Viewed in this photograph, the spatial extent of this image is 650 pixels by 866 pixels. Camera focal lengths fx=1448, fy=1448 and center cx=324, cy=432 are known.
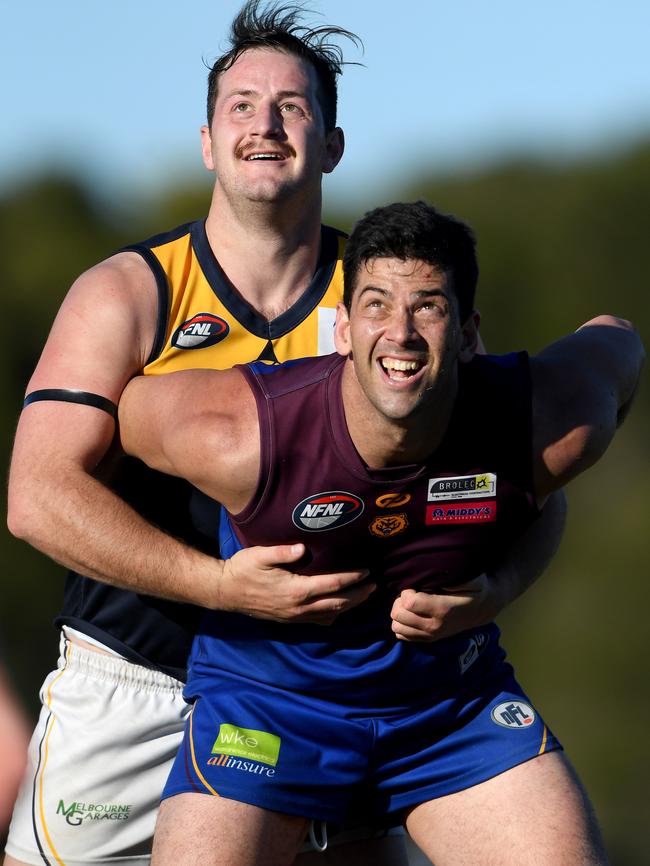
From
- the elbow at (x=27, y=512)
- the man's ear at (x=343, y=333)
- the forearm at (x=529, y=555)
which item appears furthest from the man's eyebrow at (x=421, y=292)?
the elbow at (x=27, y=512)

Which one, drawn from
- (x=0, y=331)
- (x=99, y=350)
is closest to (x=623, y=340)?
(x=99, y=350)

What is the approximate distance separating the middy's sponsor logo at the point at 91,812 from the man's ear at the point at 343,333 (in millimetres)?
1935

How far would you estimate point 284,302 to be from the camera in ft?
16.3

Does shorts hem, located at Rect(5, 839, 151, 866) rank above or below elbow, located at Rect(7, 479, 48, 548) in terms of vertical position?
below

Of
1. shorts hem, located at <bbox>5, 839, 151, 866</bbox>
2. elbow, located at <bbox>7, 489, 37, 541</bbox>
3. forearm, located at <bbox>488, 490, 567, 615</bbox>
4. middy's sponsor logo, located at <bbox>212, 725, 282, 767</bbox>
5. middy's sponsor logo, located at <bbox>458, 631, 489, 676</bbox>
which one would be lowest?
shorts hem, located at <bbox>5, 839, 151, 866</bbox>

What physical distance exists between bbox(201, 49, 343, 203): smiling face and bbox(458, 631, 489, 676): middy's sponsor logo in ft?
5.24

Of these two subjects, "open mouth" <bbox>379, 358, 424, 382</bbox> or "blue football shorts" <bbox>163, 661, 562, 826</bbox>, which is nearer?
"open mouth" <bbox>379, 358, 424, 382</bbox>

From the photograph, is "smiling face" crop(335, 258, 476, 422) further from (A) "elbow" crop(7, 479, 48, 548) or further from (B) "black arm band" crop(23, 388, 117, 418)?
(A) "elbow" crop(7, 479, 48, 548)

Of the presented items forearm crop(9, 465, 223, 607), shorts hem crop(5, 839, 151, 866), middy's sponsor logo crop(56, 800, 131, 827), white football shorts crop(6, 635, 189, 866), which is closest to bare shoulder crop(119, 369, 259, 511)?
forearm crop(9, 465, 223, 607)

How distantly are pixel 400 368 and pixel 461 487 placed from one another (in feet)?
1.41

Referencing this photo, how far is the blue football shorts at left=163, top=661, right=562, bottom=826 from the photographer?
4191 mm

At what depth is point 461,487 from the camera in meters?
4.22

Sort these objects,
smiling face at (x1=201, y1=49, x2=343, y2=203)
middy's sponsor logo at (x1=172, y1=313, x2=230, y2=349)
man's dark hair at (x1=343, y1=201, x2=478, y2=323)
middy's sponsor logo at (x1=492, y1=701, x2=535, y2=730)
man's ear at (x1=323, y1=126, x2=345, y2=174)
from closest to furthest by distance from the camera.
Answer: man's dark hair at (x1=343, y1=201, x2=478, y2=323) < middy's sponsor logo at (x1=492, y1=701, x2=535, y2=730) < middy's sponsor logo at (x1=172, y1=313, x2=230, y2=349) < smiling face at (x1=201, y1=49, x2=343, y2=203) < man's ear at (x1=323, y1=126, x2=345, y2=174)

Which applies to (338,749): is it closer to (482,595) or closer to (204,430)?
(482,595)
